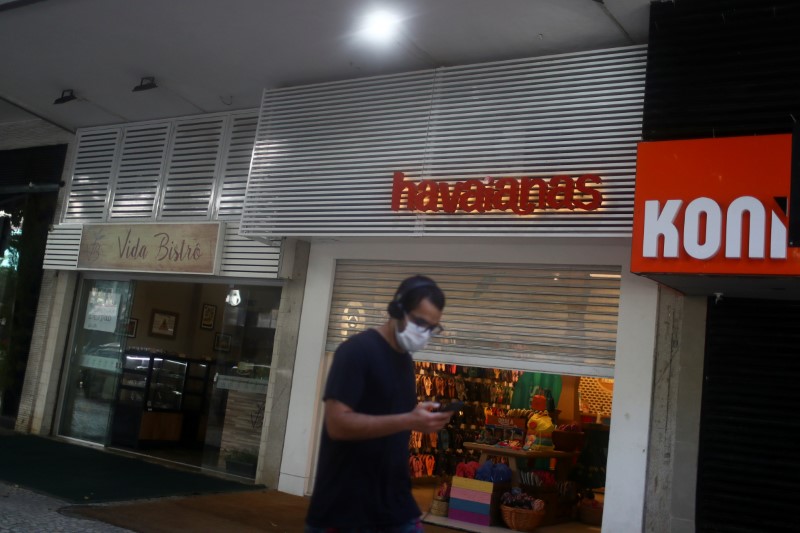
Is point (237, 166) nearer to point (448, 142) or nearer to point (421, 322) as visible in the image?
point (448, 142)

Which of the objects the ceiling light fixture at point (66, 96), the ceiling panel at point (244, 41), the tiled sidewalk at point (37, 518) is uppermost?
the ceiling panel at point (244, 41)

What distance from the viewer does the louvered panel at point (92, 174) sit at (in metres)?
11.5

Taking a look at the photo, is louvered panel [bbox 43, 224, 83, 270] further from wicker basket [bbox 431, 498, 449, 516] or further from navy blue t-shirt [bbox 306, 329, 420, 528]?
navy blue t-shirt [bbox 306, 329, 420, 528]

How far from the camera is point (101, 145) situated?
1166 cm

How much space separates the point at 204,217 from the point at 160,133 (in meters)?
1.62

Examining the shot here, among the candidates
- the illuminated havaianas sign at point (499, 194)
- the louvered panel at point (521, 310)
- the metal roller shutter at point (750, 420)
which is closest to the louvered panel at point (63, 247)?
the louvered panel at point (521, 310)

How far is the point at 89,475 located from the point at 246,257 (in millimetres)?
2970

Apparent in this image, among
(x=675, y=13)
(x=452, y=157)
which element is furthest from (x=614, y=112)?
(x=452, y=157)

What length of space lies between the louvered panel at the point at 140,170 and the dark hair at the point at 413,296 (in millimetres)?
8522

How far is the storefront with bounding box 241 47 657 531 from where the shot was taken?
23.4ft

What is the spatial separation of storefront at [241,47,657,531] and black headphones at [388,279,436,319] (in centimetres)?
422

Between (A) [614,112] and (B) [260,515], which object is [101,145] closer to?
(B) [260,515]

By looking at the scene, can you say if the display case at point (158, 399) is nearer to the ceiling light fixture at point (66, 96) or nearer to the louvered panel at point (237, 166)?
the louvered panel at point (237, 166)

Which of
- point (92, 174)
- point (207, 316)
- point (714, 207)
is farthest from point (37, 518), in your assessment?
point (207, 316)
